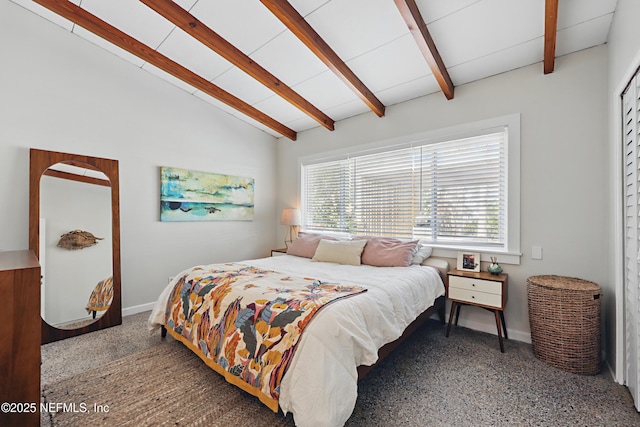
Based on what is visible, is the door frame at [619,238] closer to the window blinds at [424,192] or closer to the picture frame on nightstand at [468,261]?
the window blinds at [424,192]

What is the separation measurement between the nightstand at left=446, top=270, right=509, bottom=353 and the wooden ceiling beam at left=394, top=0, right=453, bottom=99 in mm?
1873

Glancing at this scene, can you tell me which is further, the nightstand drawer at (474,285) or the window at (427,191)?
the window at (427,191)

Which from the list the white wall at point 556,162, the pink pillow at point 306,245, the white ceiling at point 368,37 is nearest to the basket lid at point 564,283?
the white wall at point 556,162

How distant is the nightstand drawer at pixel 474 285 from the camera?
2439 mm

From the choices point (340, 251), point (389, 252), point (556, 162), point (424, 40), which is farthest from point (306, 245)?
point (556, 162)

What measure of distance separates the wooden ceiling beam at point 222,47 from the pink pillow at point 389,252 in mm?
1939

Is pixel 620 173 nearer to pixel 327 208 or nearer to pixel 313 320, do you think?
pixel 313 320

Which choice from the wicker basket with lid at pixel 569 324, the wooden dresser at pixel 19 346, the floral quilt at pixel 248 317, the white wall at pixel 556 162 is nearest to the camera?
the wooden dresser at pixel 19 346

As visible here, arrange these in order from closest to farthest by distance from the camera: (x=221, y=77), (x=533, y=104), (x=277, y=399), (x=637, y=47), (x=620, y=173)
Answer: (x=277, y=399)
(x=637, y=47)
(x=620, y=173)
(x=533, y=104)
(x=221, y=77)

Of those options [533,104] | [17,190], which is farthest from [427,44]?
[17,190]

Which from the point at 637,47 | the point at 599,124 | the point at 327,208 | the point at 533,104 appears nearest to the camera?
the point at 637,47

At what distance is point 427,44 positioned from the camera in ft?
7.68

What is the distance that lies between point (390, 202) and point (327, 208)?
1.09 meters

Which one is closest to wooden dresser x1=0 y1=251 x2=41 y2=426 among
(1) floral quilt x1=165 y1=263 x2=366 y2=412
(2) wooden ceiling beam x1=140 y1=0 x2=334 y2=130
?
(1) floral quilt x1=165 y1=263 x2=366 y2=412
